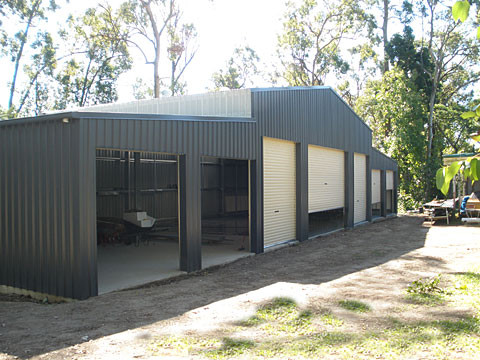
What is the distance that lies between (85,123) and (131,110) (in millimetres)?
9781

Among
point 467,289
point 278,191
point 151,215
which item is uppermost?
point 278,191

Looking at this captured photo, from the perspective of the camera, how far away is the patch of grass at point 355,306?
18.3 feet

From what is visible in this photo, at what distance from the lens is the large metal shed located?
6.59 metres

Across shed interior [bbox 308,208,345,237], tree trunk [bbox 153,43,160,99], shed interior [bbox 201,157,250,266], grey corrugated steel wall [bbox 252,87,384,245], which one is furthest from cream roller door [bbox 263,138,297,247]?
tree trunk [bbox 153,43,160,99]

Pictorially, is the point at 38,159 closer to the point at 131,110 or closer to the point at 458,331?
the point at 458,331

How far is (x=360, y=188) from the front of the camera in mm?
19156

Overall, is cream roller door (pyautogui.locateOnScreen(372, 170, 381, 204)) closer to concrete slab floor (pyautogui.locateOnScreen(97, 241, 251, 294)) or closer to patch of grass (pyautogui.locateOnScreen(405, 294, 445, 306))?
concrete slab floor (pyautogui.locateOnScreen(97, 241, 251, 294))

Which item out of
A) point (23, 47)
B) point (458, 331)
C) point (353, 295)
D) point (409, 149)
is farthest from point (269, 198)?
point (23, 47)

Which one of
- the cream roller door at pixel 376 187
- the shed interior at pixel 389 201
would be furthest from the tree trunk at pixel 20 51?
the shed interior at pixel 389 201

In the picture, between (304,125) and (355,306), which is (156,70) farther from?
(355,306)

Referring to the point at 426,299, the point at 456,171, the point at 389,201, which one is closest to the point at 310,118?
the point at 426,299

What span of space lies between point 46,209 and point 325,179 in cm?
1065

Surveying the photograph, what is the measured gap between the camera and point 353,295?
252 inches

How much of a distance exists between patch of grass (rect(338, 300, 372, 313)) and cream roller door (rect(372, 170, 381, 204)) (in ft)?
52.9
